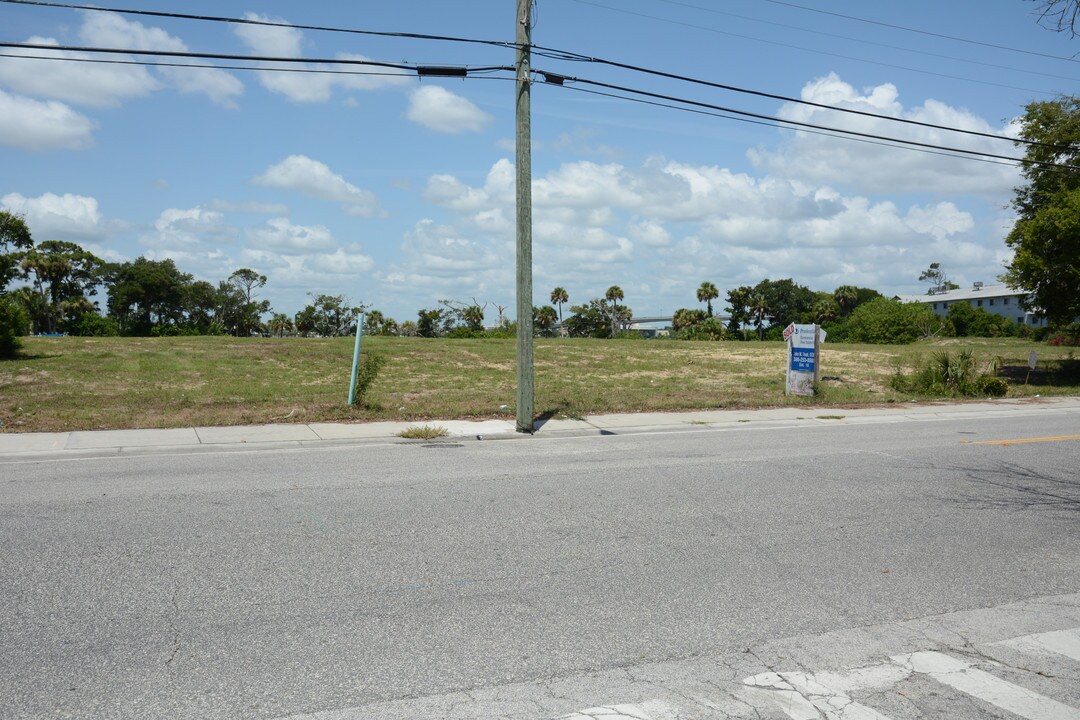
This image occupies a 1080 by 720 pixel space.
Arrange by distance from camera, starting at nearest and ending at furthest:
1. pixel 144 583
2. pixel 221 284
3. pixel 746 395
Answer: pixel 144 583
pixel 746 395
pixel 221 284

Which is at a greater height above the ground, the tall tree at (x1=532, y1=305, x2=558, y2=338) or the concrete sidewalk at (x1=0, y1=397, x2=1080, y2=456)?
the tall tree at (x1=532, y1=305, x2=558, y2=338)

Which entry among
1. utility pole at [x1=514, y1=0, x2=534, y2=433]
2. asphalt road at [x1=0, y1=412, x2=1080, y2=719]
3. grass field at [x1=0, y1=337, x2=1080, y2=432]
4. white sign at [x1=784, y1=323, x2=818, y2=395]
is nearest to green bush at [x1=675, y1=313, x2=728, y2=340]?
grass field at [x1=0, y1=337, x2=1080, y2=432]

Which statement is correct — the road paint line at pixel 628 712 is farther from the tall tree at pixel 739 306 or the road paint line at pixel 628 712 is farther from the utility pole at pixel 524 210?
the tall tree at pixel 739 306

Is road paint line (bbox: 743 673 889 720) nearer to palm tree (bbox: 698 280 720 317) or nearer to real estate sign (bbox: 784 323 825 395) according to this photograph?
real estate sign (bbox: 784 323 825 395)

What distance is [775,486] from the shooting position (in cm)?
927

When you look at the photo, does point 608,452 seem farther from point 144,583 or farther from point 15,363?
point 15,363

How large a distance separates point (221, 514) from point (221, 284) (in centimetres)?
8680

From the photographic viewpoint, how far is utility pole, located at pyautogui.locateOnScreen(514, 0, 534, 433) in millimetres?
14305

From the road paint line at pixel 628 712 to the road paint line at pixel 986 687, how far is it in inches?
62.4

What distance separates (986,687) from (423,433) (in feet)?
32.6

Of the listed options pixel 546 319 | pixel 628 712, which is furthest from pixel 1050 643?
pixel 546 319

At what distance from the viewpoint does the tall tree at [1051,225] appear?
78.1ft

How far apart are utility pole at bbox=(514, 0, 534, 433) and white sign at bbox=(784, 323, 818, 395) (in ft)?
29.4

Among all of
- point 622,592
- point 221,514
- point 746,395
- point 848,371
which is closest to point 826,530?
point 622,592
